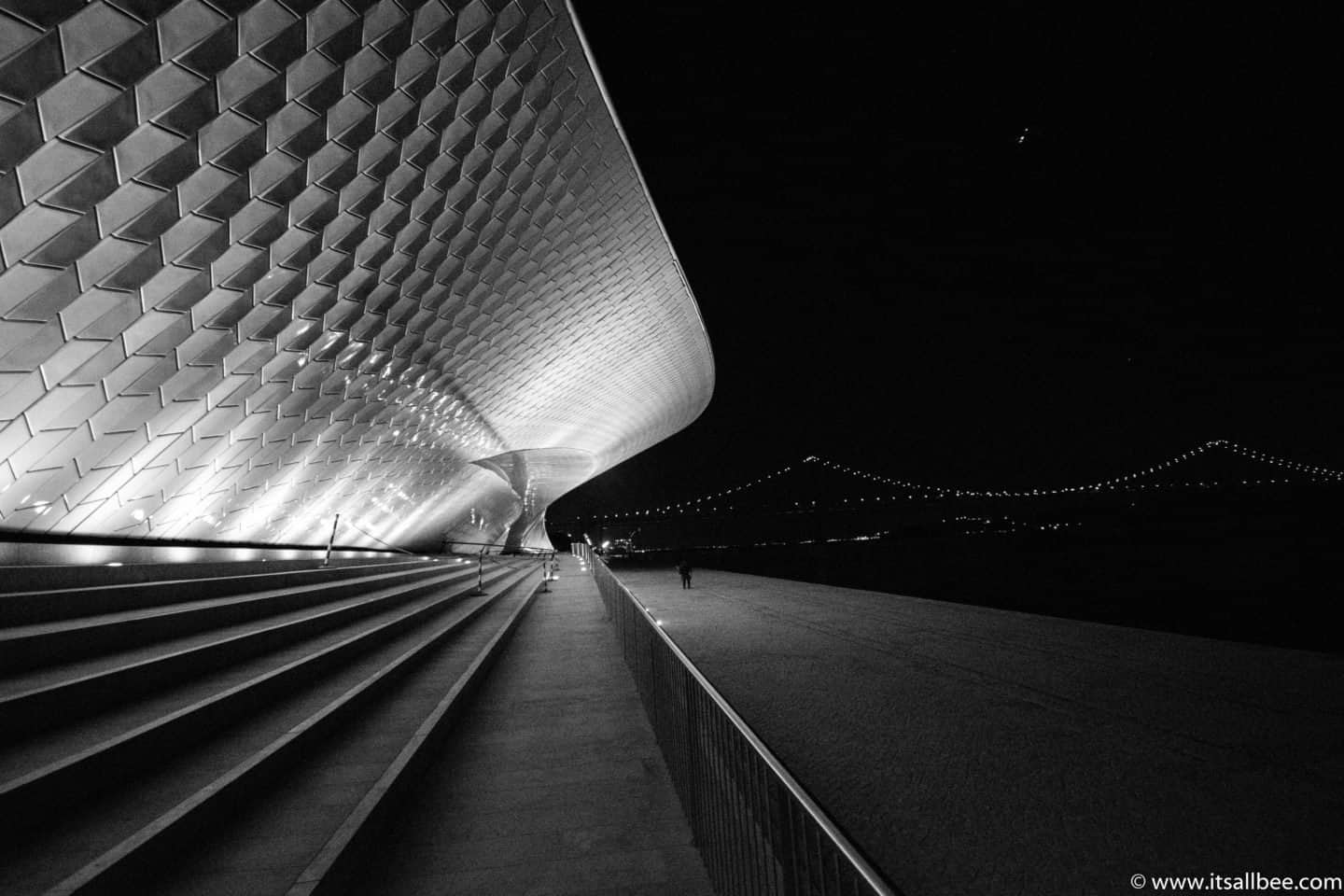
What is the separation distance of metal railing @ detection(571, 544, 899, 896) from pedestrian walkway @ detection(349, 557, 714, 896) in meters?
0.22

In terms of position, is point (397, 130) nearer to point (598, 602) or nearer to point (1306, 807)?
point (598, 602)

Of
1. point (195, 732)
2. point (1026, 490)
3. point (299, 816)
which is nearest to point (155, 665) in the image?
point (195, 732)

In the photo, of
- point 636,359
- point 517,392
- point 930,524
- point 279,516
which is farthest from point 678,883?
point 930,524

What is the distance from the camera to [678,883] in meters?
3.05

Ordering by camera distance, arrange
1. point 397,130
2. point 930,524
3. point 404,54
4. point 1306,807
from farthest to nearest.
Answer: point 930,524 < point 397,130 < point 404,54 < point 1306,807

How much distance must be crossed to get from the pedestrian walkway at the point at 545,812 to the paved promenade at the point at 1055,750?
1.33m

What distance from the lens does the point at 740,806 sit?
2633 millimetres

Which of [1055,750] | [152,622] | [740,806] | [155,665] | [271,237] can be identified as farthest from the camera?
[271,237]

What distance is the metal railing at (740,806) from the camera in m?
1.77

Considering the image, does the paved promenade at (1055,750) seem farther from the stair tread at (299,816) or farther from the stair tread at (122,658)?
the stair tread at (122,658)

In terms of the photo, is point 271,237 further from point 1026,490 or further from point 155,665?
point 1026,490

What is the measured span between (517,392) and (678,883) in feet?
69.1

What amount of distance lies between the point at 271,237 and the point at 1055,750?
1133cm

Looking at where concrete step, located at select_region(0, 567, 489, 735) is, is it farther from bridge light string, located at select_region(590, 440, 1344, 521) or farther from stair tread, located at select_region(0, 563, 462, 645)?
bridge light string, located at select_region(590, 440, 1344, 521)
